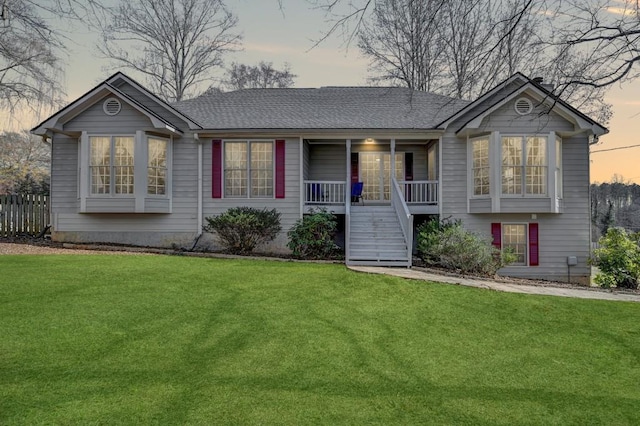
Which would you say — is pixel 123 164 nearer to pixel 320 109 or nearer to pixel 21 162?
pixel 320 109

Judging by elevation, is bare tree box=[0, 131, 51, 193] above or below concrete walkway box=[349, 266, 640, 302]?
above

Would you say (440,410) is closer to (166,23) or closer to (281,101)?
(281,101)

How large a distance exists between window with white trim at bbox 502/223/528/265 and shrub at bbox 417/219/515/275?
186 cm

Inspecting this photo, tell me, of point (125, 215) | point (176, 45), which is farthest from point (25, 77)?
point (176, 45)

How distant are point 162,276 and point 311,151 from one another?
29.5 ft

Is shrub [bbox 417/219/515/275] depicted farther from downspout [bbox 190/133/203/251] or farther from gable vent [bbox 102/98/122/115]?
gable vent [bbox 102/98/122/115]

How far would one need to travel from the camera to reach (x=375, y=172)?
15961mm

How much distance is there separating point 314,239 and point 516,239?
678cm

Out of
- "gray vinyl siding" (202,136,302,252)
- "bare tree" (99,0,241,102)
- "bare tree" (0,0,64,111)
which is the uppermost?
"bare tree" (99,0,241,102)

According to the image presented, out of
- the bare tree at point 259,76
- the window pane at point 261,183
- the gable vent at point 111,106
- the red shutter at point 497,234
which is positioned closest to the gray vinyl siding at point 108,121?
the gable vent at point 111,106

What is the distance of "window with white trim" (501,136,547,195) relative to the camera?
12773 mm

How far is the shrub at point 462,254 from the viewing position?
1035 cm

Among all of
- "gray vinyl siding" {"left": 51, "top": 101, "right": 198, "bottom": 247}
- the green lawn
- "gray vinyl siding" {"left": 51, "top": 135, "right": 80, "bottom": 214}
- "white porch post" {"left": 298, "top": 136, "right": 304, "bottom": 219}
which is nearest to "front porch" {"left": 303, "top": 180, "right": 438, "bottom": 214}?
"white porch post" {"left": 298, "top": 136, "right": 304, "bottom": 219}

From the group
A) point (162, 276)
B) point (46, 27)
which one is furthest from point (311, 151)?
point (46, 27)
